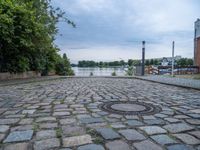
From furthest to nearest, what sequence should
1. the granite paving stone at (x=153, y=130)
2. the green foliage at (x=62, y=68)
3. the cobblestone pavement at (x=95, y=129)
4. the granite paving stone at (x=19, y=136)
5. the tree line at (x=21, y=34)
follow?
1. the green foliage at (x=62, y=68)
2. the tree line at (x=21, y=34)
3. the granite paving stone at (x=153, y=130)
4. the granite paving stone at (x=19, y=136)
5. the cobblestone pavement at (x=95, y=129)

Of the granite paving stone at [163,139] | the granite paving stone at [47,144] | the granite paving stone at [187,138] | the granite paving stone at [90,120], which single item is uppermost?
the granite paving stone at [90,120]

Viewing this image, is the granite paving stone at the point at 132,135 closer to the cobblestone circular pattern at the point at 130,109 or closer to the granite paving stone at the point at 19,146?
the cobblestone circular pattern at the point at 130,109

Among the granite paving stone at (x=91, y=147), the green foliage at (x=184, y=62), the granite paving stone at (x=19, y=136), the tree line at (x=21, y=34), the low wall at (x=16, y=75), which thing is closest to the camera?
the granite paving stone at (x=91, y=147)

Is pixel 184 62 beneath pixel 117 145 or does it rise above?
above

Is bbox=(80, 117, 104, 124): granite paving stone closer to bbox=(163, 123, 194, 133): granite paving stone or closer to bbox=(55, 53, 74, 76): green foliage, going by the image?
bbox=(163, 123, 194, 133): granite paving stone

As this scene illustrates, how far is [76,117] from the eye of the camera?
3.78m

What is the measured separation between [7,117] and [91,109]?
1563 mm

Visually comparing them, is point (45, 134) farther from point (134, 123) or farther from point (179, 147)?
point (179, 147)

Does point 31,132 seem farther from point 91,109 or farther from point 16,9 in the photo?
point 16,9

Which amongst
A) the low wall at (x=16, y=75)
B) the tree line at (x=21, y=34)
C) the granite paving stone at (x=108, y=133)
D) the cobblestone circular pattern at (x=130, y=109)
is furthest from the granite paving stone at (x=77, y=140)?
the low wall at (x=16, y=75)

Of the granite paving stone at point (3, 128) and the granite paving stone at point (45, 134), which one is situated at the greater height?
the granite paving stone at point (3, 128)

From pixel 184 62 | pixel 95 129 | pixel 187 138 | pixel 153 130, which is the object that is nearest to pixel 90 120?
pixel 95 129

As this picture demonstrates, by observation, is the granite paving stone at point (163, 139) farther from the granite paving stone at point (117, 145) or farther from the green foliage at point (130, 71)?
the green foliage at point (130, 71)

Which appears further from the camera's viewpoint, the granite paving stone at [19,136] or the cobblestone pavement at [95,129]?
the granite paving stone at [19,136]
